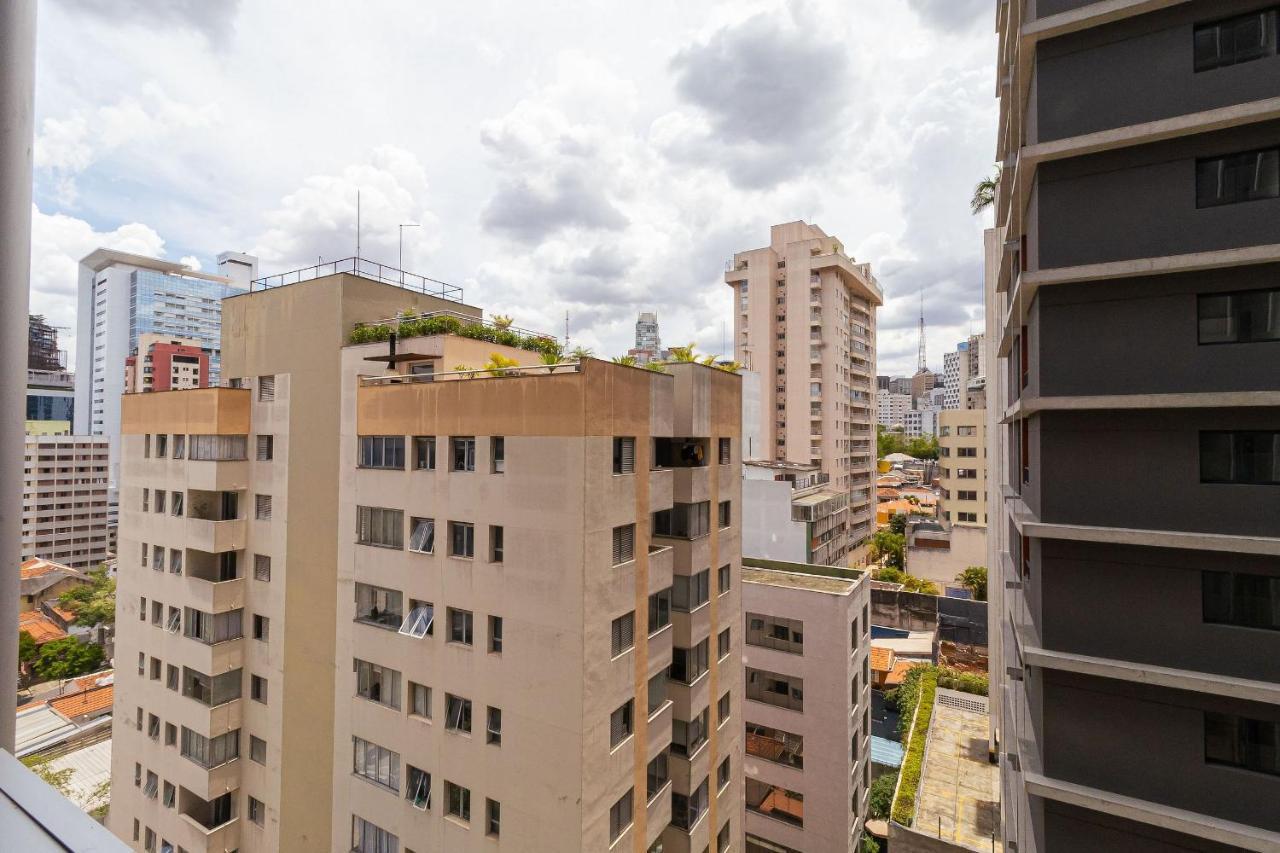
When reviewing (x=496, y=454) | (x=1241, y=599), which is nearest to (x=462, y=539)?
(x=496, y=454)

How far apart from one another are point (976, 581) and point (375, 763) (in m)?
53.7

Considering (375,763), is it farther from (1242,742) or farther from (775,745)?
(1242,742)

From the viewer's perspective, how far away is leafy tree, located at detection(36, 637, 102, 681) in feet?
165

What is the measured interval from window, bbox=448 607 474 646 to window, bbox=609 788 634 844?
18.2 ft

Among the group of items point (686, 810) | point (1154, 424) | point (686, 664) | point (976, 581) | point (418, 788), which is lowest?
point (976, 581)

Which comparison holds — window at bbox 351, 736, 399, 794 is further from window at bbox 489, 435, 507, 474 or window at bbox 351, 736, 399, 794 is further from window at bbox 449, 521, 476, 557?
window at bbox 489, 435, 507, 474

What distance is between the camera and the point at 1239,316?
1045 cm

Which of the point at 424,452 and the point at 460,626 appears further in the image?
the point at 424,452

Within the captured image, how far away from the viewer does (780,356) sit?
67812 millimetres

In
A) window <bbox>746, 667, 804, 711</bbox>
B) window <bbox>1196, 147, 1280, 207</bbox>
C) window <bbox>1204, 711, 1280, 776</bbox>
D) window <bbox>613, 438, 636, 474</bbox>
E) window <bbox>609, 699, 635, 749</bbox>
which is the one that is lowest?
window <bbox>746, 667, 804, 711</bbox>

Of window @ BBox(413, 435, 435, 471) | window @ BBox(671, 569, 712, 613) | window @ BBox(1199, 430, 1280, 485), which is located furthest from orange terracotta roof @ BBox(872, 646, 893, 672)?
window @ BBox(413, 435, 435, 471)

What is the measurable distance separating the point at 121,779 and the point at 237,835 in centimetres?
741

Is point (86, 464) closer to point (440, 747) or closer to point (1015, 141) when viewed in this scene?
point (440, 747)

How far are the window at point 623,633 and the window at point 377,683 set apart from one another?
649cm
